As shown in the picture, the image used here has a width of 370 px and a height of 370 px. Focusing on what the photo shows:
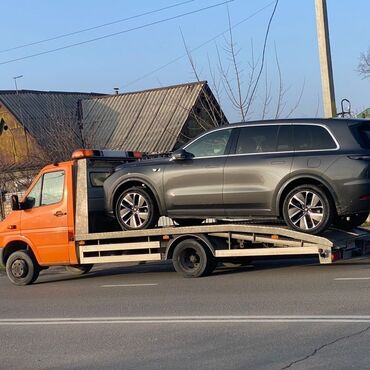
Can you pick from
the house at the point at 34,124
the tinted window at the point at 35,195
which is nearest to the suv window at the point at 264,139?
the tinted window at the point at 35,195

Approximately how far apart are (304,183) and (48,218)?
4.91 meters

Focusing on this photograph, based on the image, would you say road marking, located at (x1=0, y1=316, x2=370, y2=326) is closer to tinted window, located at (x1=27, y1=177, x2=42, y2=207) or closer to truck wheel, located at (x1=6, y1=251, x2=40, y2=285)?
truck wheel, located at (x1=6, y1=251, x2=40, y2=285)

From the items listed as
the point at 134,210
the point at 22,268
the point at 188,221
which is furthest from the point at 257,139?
the point at 22,268

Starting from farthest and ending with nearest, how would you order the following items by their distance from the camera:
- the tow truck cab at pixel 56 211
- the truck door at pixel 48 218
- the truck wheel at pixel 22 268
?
the truck wheel at pixel 22 268
the truck door at pixel 48 218
the tow truck cab at pixel 56 211

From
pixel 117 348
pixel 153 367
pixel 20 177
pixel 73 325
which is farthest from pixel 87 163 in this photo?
pixel 20 177

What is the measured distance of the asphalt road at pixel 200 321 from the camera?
6051 mm

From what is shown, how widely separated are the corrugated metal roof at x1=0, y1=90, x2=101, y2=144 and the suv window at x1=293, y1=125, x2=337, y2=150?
60.2ft

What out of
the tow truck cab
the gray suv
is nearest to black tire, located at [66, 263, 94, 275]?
the tow truck cab

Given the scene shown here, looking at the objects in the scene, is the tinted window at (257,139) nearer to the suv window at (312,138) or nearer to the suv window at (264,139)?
the suv window at (264,139)

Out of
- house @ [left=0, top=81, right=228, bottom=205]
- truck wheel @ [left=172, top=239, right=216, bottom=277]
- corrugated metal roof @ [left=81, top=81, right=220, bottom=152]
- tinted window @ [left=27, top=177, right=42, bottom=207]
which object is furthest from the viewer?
corrugated metal roof @ [left=81, top=81, right=220, bottom=152]

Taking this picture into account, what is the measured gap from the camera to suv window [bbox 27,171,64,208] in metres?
12.0

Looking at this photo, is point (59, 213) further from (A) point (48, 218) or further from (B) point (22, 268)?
(B) point (22, 268)

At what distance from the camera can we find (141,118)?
29.0m

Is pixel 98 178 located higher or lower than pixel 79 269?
higher
